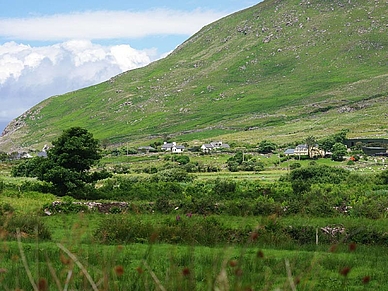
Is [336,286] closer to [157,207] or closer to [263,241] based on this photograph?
[263,241]

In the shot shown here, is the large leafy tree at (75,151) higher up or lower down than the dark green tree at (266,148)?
higher up

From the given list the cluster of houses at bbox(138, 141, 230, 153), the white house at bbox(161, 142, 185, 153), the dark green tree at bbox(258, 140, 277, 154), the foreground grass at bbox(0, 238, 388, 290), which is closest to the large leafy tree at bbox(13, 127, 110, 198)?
the foreground grass at bbox(0, 238, 388, 290)

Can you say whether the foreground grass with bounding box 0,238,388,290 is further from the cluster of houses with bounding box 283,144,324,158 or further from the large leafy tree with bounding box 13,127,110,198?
the cluster of houses with bounding box 283,144,324,158

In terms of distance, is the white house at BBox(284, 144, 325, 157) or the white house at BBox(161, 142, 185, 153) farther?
the white house at BBox(161, 142, 185, 153)

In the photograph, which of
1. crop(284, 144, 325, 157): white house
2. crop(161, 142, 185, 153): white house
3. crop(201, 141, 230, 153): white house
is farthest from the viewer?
crop(161, 142, 185, 153): white house

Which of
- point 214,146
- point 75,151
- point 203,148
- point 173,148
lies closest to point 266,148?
point 214,146

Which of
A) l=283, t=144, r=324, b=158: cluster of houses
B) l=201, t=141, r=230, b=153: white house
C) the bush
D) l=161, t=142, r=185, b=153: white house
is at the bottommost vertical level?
l=283, t=144, r=324, b=158: cluster of houses

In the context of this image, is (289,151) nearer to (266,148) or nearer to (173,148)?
(266,148)

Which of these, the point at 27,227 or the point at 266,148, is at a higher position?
the point at 27,227

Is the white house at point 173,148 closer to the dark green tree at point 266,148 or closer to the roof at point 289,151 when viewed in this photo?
the dark green tree at point 266,148

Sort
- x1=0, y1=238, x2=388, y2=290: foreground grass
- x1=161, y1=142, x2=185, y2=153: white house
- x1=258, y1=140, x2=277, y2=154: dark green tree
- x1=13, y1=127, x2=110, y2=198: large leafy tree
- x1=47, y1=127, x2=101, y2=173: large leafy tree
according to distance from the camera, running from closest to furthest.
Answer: x1=0, y1=238, x2=388, y2=290: foreground grass
x1=13, y1=127, x2=110, y2=198: large leafy tree
x1=47, y1=127, x2=101, y2=173: large leafy tree
x1=258, y1=140, x2=277, y2=154: dark green tree
x1=161, y1=142, x2=185, y2=153: white house

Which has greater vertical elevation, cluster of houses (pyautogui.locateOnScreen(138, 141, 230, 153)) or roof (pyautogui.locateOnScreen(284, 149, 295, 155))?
cluster of houses (pyautogui.locateOnScreen(138, 141, 230, 153))

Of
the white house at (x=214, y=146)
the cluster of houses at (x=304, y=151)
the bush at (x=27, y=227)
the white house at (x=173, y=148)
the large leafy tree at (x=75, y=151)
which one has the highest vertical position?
the large leafy tree at (x=75, y=151)

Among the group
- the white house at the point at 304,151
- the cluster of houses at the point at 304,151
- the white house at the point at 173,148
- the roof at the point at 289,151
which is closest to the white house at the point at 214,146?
the white house at the point at 173,148
